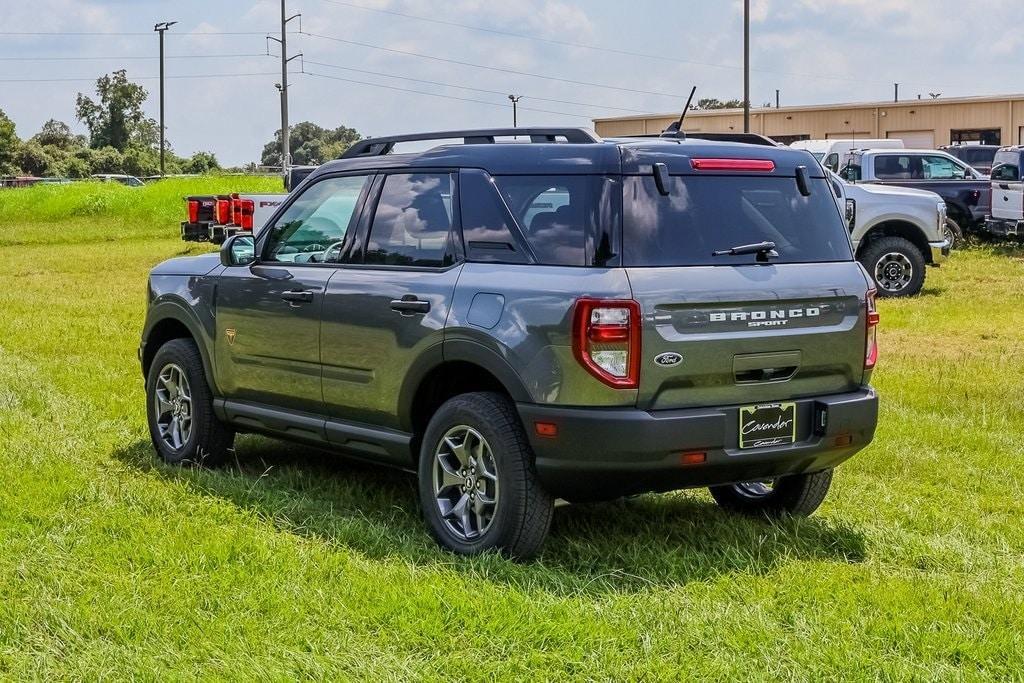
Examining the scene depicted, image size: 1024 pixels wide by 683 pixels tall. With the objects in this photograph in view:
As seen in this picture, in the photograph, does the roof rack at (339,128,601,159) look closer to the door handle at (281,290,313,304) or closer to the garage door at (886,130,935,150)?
the door handle at (281,290,313,304)

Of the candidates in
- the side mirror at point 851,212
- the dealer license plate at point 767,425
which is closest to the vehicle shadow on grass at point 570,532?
the dealer license plate at point 767,425

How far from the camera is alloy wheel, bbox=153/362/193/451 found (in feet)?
27.2

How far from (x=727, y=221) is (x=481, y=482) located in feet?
5.05

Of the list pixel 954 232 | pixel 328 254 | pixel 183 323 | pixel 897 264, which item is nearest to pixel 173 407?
pixel 183 323

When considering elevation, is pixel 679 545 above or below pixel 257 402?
below

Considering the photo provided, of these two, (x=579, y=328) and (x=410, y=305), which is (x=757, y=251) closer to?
(x=579, y=328)

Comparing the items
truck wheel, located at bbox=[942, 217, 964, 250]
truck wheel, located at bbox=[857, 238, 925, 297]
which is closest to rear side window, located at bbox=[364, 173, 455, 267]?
truck wheel, located at bbox=[857, 238, 925, 297]

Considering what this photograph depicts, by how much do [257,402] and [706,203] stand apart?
9.31 ft

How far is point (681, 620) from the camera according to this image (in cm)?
523

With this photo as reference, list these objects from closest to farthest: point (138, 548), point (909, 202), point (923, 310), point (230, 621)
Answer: point (230, 621), point (138, 548), point (923, 310), point (909, 202)

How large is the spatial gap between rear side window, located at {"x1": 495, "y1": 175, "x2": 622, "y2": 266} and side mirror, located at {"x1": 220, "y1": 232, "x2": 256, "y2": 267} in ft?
6.51

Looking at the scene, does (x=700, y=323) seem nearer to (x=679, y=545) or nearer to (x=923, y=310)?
(x=679, y=545)

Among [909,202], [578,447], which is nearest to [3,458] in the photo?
[578,447]

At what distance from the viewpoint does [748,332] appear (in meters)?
5.99
